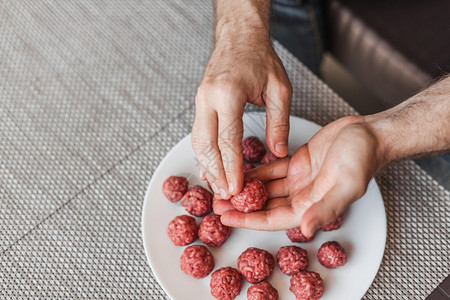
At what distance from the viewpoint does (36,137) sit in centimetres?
113

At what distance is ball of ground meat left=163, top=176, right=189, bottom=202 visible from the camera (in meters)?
0.99

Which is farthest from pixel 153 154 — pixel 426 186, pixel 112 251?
pixel 426 186

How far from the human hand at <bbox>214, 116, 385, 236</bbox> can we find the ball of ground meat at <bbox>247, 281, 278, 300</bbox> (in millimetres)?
120

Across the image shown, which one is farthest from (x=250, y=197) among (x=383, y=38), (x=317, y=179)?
(x=383, y=38)

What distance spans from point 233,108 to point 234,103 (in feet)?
0.03

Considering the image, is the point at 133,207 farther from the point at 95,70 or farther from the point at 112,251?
the point at 95,70

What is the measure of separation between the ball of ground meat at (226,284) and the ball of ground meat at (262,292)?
0.03m

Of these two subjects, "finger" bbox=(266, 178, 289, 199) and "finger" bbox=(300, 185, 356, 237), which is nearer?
"finger" bbox=(300, 185, 356, 237)

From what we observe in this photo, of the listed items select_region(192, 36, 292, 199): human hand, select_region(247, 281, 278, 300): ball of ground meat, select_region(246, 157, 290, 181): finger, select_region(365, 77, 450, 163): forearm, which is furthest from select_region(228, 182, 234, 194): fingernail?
select_region(365, 77, 450, 163): forearm

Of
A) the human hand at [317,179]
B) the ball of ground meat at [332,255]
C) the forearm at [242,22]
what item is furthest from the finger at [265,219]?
the forearm at [242,22]

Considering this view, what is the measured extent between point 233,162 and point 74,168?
463 millimetres

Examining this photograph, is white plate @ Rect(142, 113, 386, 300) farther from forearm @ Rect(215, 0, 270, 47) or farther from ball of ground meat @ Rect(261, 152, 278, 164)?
forearm @ Rect(215, 0, 270, 47)

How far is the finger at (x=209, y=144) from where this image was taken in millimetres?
887

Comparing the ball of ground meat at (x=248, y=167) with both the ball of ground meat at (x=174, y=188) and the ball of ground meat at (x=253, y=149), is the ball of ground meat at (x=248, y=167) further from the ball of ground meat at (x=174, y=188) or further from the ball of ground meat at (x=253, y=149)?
the ball of ground meat at (x=174, y=188)
